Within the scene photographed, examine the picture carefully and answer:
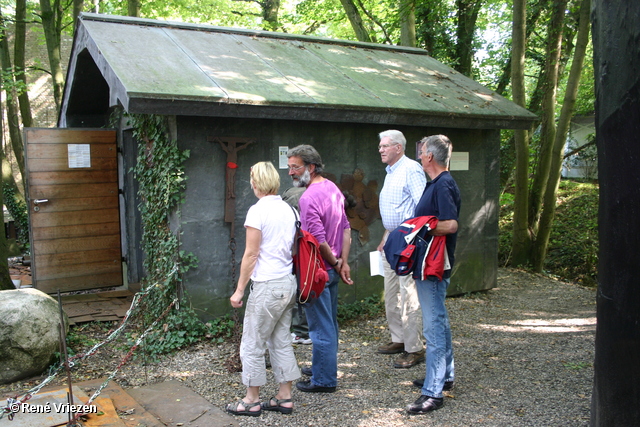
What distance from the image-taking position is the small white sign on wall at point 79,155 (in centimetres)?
769

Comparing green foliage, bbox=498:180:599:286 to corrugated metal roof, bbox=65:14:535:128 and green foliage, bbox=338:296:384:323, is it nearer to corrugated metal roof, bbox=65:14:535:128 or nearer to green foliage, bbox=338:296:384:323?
corrugated metal roof, bbox=65:14:535:128

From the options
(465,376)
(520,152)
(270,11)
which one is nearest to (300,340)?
(465,376)

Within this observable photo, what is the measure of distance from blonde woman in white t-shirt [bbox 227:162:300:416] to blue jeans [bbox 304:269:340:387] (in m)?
0.35

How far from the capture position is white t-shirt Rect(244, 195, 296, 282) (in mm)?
3963

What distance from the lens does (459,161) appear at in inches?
313

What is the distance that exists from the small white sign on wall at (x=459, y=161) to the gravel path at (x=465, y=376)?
197 centimetres

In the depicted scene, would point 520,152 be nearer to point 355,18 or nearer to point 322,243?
point 355,18

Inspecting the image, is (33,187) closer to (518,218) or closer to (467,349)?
(467,349)

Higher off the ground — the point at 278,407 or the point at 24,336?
the point at 24,336

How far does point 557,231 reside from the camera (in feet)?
43.3

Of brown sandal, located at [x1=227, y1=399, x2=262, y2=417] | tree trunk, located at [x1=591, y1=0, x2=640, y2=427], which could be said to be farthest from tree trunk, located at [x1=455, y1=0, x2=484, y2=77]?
brown sandal, located at [x1=227, y1=399, x2=262, y2=417]

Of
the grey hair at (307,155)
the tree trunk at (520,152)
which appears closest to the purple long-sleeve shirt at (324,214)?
the grey hair at (307,155)

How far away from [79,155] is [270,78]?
3.07m

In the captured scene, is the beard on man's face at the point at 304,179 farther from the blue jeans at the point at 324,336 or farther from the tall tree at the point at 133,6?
the tall tree at the point at 133,6
